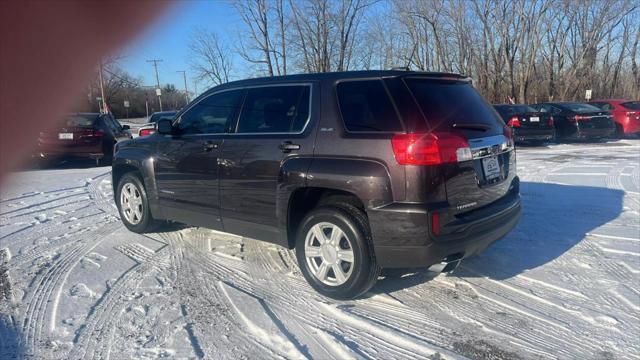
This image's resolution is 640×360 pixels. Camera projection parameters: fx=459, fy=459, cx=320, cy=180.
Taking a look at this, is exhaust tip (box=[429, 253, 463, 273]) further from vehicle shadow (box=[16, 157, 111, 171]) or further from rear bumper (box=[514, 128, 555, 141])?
rear bumper (box=[514, 128, 555, 141])

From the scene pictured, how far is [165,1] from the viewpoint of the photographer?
2.72 meters

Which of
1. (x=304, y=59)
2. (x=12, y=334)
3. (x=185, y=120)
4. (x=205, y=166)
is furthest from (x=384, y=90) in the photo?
(x=304, y=59)

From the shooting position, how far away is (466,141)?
3.35 meters

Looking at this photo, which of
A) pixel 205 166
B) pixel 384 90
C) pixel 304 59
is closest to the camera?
pixel 384 90

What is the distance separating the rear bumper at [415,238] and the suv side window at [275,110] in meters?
1.11

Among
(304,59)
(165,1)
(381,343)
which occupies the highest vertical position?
(304,59)

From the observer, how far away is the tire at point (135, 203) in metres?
5.32

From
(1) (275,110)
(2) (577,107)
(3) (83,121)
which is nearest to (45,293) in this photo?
(1) (275,110)

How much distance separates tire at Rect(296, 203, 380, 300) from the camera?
11.2ft

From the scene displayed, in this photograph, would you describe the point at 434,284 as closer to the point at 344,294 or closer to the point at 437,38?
the point at 344,294

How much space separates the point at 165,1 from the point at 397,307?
264cm

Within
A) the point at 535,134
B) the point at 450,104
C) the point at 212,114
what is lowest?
the point at 535,134

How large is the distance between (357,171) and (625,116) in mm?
17915

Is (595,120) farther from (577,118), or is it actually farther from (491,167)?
(491,167)
